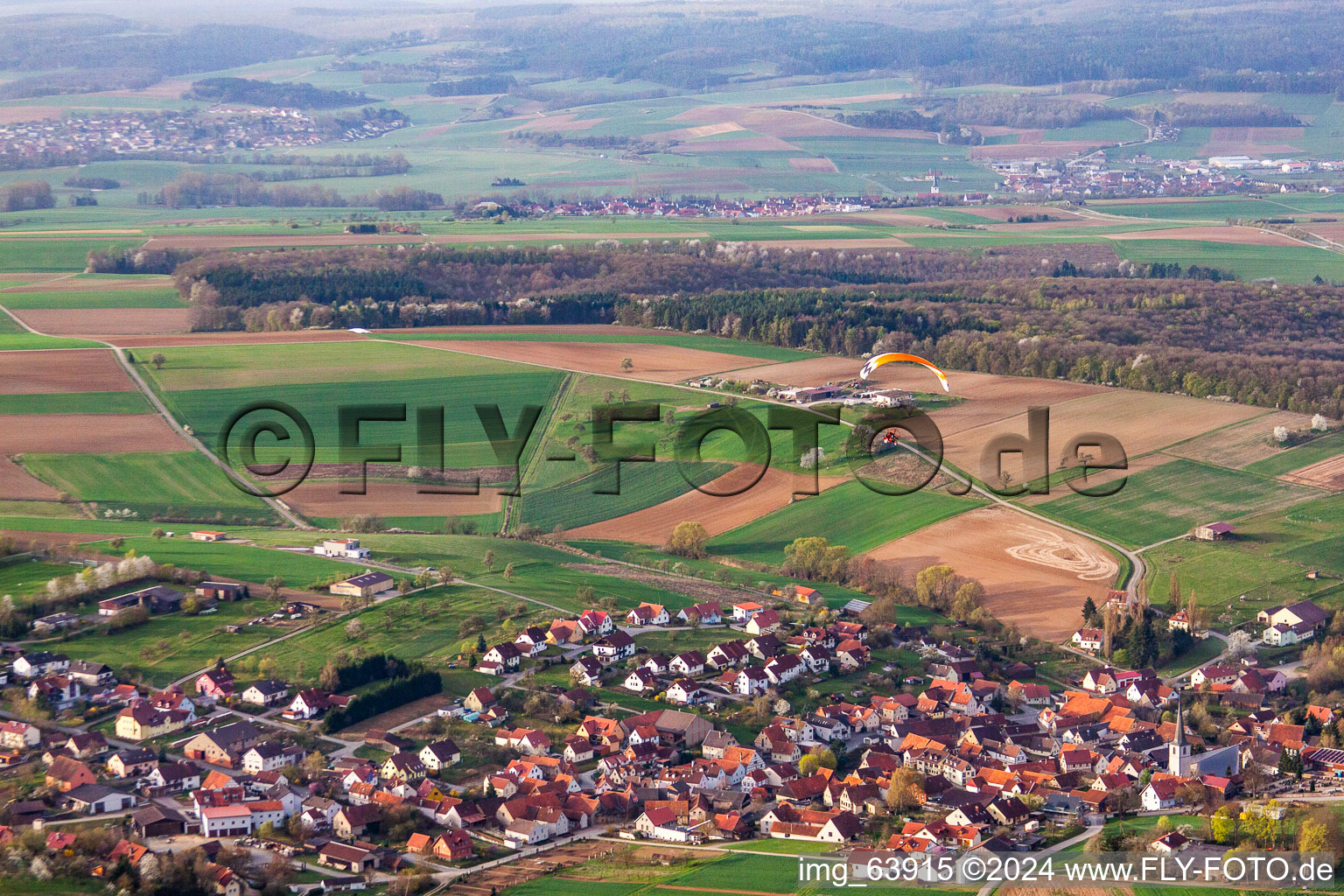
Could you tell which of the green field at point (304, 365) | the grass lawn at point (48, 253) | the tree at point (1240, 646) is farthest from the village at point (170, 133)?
the tree at point (1240, 646)

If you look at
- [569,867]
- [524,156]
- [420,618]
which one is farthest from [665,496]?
[524,156]

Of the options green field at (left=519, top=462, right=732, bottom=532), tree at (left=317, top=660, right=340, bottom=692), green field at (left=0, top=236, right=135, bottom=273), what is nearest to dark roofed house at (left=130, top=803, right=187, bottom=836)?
tree at (left=317, top=660, right=340, bottom=692)

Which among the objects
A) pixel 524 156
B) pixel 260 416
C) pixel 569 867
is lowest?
pixel 569 867

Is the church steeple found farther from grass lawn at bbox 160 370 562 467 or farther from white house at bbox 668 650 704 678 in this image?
grass lawn at bbox 160 370 562 467

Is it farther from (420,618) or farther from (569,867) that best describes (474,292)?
A: (569,867)

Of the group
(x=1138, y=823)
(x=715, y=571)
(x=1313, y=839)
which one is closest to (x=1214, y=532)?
(x=715, y=571)

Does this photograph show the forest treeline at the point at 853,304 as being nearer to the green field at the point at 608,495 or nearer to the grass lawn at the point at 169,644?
the green field at the point at 608,495

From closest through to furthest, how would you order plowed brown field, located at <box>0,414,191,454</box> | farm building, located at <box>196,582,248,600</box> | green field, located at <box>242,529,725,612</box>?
farm building, located at <box>196,582,248,600</box>
green field, located at <box>242,529,725,612</box>
plowed brown field, located at <box>0,414,191,454</box>
